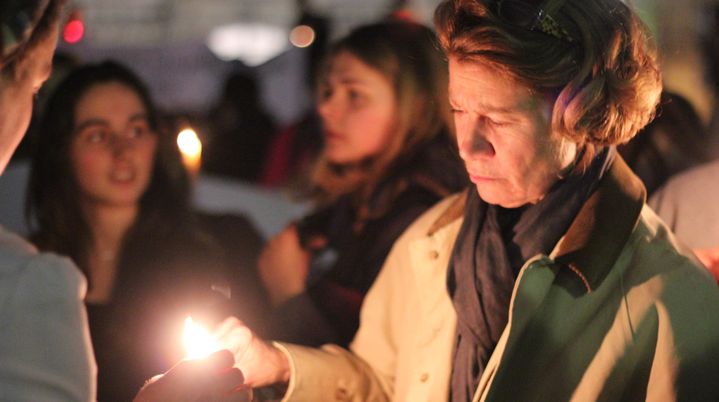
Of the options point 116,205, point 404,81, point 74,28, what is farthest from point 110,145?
point 404,81

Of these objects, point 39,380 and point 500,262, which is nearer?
point 39,380

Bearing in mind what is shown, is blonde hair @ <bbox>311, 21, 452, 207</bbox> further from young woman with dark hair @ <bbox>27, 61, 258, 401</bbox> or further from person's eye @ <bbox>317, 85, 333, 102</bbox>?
young woman with dark hair @ <bbox>27, 61, 258, 401</bbox>

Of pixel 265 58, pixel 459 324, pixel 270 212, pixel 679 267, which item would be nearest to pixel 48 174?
Answer: pixel 270 212

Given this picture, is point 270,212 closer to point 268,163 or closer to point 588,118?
point 268,163

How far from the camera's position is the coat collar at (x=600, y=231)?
7.98 feet

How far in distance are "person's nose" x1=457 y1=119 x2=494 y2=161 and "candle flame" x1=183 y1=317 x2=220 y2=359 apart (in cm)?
86

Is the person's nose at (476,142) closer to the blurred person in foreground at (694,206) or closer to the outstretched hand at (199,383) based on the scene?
the outstretched hand at (199,383)

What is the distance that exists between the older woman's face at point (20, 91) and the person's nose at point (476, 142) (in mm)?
1032

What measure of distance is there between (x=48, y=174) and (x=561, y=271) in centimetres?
245

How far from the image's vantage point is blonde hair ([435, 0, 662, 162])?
2312 millimetres

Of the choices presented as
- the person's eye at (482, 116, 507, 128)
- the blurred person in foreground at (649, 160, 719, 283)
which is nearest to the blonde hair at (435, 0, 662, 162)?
the person's eye at (482, 116, 507, 128)

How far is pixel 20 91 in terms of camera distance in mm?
2104

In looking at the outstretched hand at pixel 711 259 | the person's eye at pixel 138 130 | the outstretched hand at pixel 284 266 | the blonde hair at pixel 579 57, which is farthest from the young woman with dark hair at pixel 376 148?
the blonde hair at pixel 579 57

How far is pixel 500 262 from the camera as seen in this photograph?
255 cm
